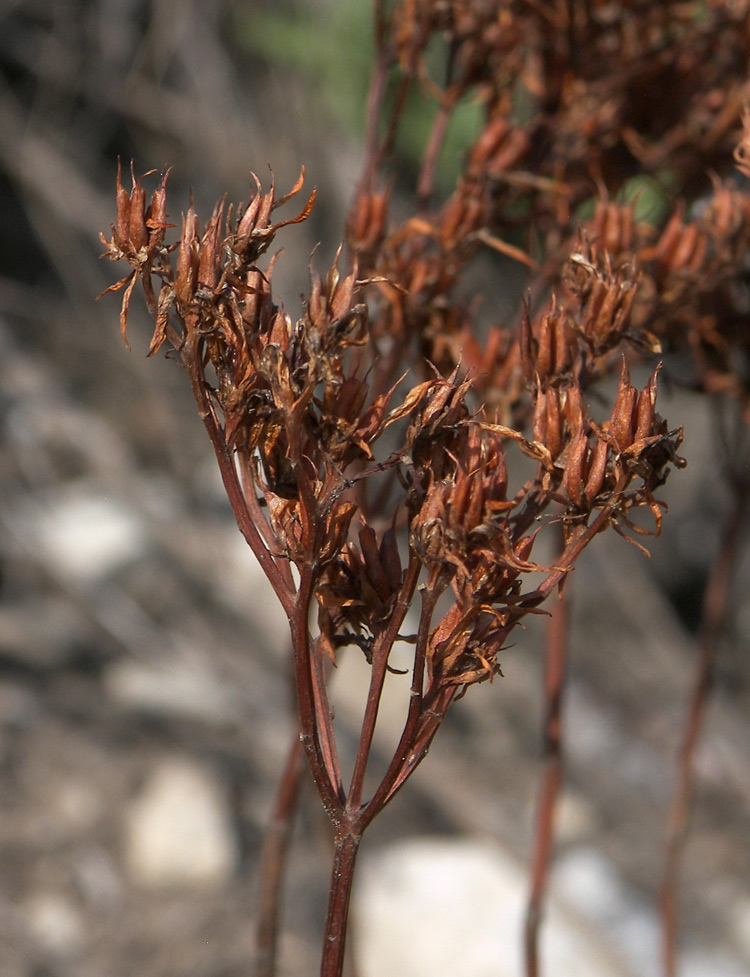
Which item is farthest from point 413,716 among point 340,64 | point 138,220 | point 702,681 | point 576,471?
point 340,64

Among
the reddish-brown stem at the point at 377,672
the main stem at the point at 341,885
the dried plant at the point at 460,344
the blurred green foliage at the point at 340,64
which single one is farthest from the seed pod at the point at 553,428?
the blurred green foliage at the point at 340,64

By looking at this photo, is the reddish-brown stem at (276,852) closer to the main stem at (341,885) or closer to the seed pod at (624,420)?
the main stem at (341,885)

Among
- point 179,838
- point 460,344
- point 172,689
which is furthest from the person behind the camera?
point 172,689

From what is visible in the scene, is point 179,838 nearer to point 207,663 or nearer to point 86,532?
point 207,663

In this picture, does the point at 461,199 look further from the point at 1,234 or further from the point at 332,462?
the point at 1,234

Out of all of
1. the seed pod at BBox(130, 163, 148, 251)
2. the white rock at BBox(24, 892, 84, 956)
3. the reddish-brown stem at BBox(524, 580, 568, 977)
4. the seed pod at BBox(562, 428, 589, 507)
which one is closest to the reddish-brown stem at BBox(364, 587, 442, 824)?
the seed pod at BBox(562, 428, 589, 507)

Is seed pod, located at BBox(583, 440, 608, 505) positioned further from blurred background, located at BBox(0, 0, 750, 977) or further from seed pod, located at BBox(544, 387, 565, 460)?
blurred background, located at BBox(0, 0, 750, 977)

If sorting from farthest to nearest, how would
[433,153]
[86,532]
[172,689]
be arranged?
[86,532]
[172,689]
[433,153]

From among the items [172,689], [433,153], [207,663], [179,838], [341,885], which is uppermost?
[207,663]
